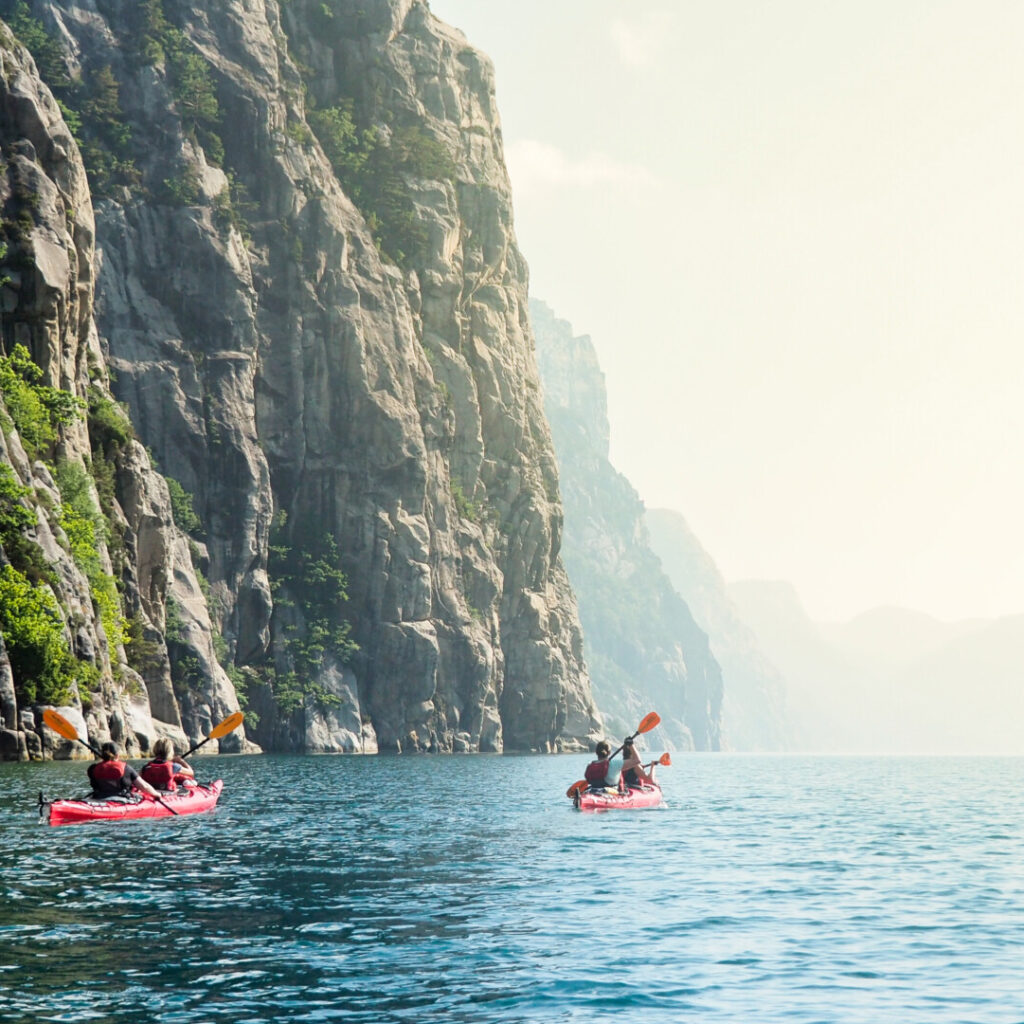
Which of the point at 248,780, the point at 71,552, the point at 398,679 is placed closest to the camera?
the point at 248,780

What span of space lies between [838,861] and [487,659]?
301ft

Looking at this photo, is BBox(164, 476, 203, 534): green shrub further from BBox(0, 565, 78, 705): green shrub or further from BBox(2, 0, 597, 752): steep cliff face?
BBox(0, 565, 78, 705): green shrub

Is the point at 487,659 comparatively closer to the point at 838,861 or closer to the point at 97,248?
the point at 97,248

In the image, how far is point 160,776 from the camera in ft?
120

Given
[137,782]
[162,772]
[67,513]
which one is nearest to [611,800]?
[162,772]

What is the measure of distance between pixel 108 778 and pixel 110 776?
0.07 m

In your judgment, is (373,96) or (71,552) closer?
(71,552)

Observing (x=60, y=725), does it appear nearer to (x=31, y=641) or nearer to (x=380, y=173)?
(x=31, y=641)

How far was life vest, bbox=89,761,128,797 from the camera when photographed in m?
32.8

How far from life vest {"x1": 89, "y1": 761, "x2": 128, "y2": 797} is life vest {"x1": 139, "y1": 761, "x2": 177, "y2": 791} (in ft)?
10.4

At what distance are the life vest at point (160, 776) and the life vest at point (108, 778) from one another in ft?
10.4

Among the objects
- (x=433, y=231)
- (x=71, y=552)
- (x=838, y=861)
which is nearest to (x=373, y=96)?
(x=433, y=231)

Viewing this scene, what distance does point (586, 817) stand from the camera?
40.6 meters

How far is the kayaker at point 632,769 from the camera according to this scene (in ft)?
145
